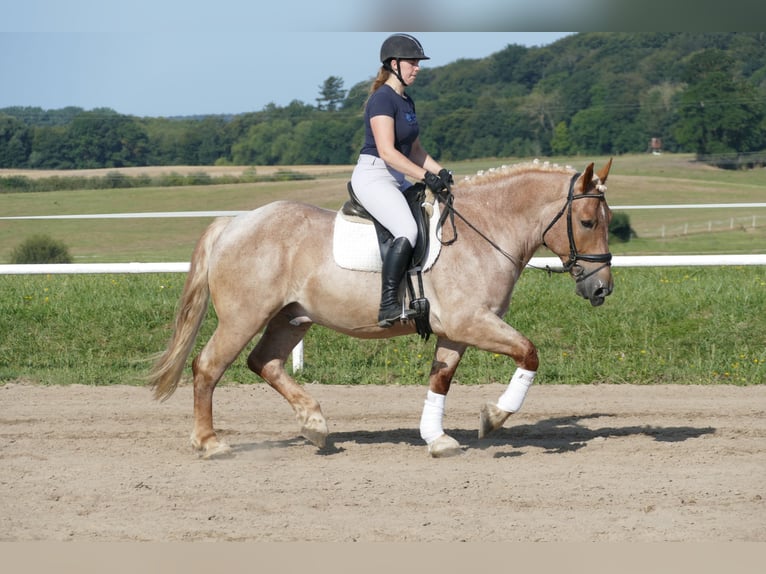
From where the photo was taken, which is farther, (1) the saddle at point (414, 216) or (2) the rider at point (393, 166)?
(1) the saddle at point (414, 216)

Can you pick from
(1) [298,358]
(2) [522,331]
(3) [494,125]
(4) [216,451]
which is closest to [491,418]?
(4) [216,451]

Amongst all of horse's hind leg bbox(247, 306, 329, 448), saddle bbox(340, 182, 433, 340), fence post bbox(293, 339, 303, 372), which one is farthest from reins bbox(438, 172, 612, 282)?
fence post bbox(293, 339, 303, 372)

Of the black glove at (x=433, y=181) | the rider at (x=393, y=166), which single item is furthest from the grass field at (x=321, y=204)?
the black glove at (x=433, y=181)

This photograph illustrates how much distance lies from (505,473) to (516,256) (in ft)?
4.50

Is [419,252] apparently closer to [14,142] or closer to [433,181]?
[433,181]

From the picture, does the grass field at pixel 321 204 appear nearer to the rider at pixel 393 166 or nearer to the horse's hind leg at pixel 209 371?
the horse's hind leg at pixel 209 371

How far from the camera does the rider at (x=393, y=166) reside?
19.1 feet

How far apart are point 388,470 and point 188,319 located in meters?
1.81

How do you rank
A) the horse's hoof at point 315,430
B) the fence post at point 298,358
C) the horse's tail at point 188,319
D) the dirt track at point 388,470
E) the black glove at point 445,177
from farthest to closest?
the fence post at point 298,358 → the horse's tail at point 188,319 → the horse's hoof at point 315,430 → the black glove at point 445,177 → the dirt track at point 388,470

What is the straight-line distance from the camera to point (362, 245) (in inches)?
237

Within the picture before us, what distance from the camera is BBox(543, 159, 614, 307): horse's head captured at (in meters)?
5.98

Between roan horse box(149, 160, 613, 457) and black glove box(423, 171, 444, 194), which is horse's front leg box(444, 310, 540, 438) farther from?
black glove box(423, 171, 444, 194)

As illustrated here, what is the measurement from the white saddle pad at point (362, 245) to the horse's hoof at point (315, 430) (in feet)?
3.31

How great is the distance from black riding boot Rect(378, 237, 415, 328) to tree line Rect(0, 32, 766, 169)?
22.2m
